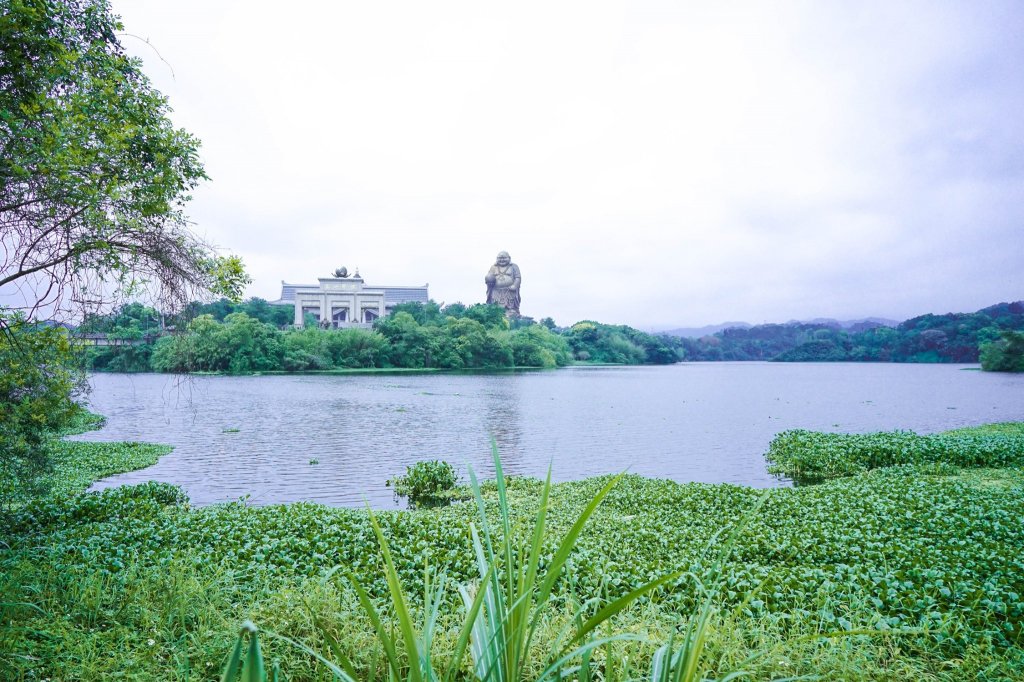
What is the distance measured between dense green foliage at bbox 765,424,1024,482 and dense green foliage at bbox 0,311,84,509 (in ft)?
40.0

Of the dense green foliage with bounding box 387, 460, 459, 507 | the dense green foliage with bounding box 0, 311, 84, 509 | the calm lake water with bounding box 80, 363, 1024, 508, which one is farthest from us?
the calm lake water with bounding box 80, 363, 1024, 508

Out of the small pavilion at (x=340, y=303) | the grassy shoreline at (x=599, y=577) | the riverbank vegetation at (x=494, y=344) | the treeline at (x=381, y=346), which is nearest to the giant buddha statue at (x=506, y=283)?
the riverbank vegetation at (x=494, y=344)

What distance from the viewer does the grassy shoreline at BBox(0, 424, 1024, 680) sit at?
287 centimetres

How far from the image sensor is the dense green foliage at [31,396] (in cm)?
520

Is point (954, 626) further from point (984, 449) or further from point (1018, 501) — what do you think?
point (984, 449)

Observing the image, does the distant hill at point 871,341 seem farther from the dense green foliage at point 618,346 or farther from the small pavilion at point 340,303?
the small pavilion at point 340,303

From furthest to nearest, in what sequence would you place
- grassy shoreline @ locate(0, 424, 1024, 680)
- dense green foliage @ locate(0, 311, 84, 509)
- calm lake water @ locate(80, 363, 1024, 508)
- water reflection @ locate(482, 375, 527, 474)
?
water reflection @ locate(482, 375, 527, 474)
calm lake water @ locate(80, 363, 1024, 508)
dense green foliage @ locate(0, 311, 84, 509)
grassy shoreline @ locate(0, 424, 1024, 680)

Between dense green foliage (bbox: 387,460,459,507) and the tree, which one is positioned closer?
the tree

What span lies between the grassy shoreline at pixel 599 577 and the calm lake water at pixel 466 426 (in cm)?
149

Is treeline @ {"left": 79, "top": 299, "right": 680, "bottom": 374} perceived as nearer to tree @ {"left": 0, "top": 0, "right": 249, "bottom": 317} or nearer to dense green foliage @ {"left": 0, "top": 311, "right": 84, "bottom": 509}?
dense green foliage @ {"left": 0, "top": 311, "right": 84, "bottom": 509}

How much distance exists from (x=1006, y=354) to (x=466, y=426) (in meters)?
52.2

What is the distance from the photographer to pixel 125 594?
3.60 meters

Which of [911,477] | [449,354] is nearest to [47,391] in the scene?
[911,477]

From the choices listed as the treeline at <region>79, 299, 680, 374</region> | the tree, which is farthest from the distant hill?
the tree
